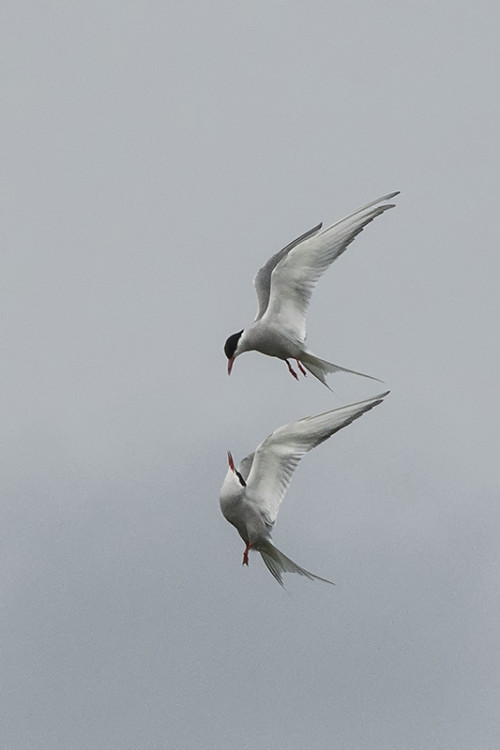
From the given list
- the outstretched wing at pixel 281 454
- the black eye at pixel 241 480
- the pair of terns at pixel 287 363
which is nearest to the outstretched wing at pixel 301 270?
the pair of terns at pixel 287 363

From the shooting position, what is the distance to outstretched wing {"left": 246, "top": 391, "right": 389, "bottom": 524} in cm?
1797

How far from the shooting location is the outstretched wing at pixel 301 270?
19.9 m

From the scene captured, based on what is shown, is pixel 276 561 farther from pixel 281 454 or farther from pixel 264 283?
pixel 264 283

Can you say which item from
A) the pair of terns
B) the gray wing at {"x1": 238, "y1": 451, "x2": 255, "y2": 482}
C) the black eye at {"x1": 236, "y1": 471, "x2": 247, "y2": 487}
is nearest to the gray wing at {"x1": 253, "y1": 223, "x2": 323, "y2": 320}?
the pair of terns

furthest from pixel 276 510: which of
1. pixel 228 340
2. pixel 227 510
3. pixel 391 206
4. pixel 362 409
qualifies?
pixel 391 206

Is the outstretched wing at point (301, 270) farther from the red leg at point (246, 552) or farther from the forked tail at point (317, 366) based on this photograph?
the red leg at point (246, 552)

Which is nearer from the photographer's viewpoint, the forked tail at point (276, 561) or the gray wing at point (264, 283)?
the forked tail at point (276, 561)

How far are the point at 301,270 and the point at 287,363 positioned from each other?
1.33 meters

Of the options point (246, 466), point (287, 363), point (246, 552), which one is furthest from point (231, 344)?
point (246, 552)

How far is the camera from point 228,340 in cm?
2011

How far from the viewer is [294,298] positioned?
2031cm

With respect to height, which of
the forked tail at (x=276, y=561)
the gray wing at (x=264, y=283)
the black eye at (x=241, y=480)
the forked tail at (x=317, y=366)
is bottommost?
the forked tail at (x=276, y=561)

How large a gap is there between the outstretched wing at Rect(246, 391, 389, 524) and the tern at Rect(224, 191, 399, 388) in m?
1.83

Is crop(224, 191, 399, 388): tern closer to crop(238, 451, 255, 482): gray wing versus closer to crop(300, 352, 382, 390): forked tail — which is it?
crop(300, 352, 382, 390): forked tail
